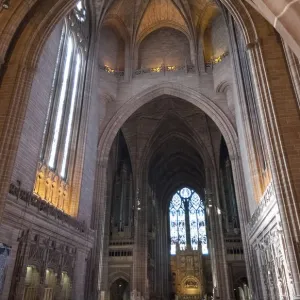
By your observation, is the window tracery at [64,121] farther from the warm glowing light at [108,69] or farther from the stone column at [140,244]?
the stone column at [140,244]

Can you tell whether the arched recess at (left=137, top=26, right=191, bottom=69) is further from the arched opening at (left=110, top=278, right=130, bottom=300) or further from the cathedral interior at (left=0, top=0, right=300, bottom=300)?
the arched opening at (left=110, top=278, right=130, bottom=300)

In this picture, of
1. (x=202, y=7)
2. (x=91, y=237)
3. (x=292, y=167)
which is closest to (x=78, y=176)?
(x=91, y=237)

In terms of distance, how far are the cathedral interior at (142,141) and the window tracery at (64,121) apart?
0.07 m

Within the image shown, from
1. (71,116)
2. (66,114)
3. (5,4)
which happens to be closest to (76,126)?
(71,116)

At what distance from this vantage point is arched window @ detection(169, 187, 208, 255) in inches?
1248

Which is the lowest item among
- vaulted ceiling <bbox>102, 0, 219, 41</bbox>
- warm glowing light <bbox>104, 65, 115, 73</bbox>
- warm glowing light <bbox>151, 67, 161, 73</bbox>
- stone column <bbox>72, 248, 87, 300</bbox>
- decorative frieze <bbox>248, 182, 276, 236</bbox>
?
stone column <bbox>72, 248, 87, 300</bbox>

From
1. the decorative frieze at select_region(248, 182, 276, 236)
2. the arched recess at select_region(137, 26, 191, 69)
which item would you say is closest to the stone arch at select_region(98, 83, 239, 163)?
the arched recess at select_region(137, 26, 191, 69)

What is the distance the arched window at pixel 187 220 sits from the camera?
1248 inches

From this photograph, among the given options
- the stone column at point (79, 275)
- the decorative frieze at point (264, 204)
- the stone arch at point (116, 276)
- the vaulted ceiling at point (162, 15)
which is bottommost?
the stone column at point (79, 275)

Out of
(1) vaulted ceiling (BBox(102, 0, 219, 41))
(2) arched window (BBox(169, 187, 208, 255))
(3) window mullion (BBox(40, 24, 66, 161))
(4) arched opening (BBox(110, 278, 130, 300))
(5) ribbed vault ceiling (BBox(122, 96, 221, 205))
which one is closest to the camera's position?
(3) window mullion (BBox(40, 24, 66, 161))

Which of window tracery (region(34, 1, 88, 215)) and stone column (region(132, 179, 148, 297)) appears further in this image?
stone column (region(132, 179, 148, 297))

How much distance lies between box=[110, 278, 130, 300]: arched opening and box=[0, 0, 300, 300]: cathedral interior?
18 centimetres

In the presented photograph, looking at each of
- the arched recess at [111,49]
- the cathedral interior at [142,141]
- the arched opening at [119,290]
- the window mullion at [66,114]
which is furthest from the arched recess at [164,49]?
the arched opening at [119,290]

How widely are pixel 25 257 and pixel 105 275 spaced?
1351 cm
